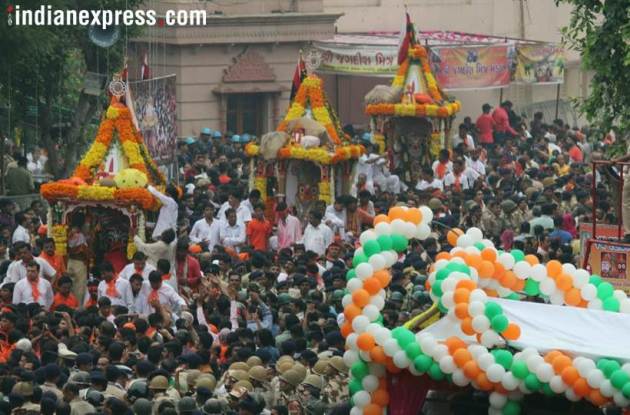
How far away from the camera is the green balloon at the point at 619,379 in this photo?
14406 millimetres

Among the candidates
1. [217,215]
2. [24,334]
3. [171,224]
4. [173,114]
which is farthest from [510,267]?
[173,114]

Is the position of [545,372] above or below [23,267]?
above

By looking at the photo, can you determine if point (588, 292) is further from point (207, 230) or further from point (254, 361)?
point (207, 230)

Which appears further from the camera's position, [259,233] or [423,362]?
[259,233]

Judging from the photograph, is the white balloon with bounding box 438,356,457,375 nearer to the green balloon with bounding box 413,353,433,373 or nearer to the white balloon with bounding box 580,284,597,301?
the green balloon with bounding box 413,353,433,373

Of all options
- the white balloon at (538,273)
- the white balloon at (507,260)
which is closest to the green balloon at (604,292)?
the white balloon at (538,273)

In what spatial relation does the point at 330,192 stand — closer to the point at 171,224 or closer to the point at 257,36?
the point at 171,224

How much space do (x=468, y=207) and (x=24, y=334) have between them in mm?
9354

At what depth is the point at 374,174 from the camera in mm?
31609

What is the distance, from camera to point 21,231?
2594 centimetres

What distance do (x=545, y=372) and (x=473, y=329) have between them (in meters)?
0.68

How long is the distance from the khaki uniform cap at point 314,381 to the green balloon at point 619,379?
11.2 ft

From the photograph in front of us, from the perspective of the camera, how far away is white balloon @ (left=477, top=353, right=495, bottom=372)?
591 inches

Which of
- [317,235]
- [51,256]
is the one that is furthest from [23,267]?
[317,235]
